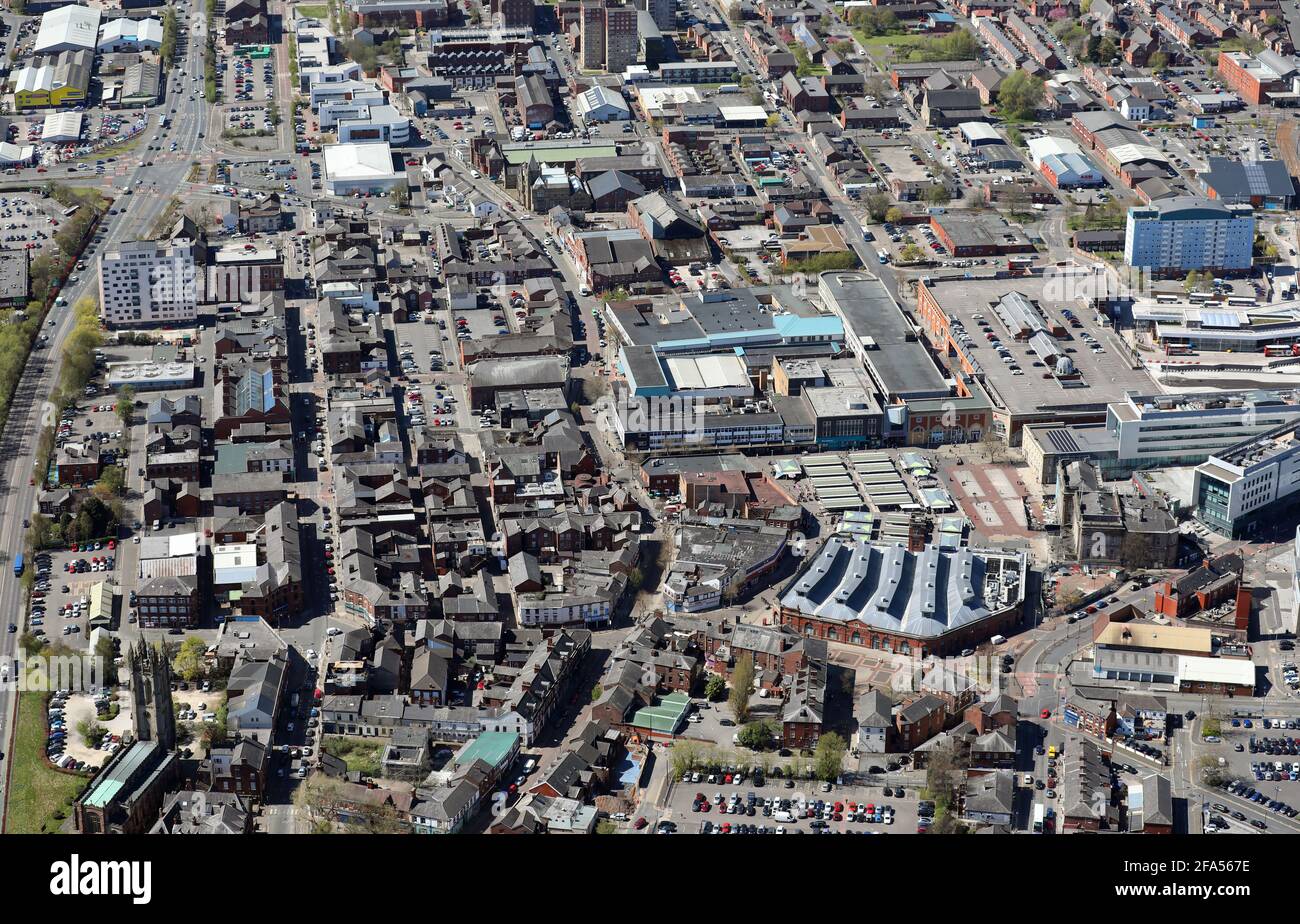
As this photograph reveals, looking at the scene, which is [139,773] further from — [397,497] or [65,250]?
[65,250]

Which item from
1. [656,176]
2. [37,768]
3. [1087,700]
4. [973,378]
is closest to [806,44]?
[656,176]

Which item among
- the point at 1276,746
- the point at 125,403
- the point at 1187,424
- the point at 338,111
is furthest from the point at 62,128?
the point at 1276,746

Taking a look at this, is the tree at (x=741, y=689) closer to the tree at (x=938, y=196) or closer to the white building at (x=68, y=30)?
the tree at (x=938, y=196)

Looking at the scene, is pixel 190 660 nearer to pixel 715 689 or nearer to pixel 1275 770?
pixel 715 689

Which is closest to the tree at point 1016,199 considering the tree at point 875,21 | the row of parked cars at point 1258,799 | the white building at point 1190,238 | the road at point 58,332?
the white building at point 1190,238

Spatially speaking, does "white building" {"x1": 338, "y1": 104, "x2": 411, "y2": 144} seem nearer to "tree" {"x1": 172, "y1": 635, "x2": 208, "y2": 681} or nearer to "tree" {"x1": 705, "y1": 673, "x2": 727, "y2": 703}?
"tree" {"x1": 172, "y1": 635, "x2": 208, "y2": 681}

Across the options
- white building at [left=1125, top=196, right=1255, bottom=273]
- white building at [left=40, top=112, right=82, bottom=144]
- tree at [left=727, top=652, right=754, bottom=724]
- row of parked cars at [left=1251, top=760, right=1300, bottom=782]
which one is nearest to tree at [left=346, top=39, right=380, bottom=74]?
Result: white building at [left=40, top=112, right=82, bottom=144]

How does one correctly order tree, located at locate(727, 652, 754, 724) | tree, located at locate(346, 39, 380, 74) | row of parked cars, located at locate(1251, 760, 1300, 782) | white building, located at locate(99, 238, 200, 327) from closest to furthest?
1. row of parked cars, located at locate(1251, 760, 1300, 782)
2. tree, located at locate(727, 652, 754, 724)
3. white building, located at locate(99, 238, 200, 327)
4. tree, located at locate(346, 39, 380, 74)
